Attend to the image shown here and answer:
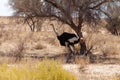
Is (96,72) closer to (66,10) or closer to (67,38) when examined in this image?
(67,38)

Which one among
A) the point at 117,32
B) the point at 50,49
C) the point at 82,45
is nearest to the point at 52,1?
the point at 82,45

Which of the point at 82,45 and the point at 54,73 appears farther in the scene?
the point at 82,45

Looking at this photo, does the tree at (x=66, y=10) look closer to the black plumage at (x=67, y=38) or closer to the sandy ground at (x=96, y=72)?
the black plumage at (x=67, y=38)

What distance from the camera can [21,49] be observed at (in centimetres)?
2378

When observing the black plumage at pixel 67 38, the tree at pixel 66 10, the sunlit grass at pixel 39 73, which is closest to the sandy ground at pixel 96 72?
the sunlit grass at pixel 39 73

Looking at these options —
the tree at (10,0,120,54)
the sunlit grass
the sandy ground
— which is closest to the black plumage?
the tree at (10,0,120,54)

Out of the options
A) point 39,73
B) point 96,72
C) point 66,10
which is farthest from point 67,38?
point 39,73

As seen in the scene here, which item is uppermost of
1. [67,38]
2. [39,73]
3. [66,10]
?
[39,73]

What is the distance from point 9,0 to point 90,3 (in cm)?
546

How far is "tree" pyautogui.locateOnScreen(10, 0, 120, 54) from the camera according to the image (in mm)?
21906

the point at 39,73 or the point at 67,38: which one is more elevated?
the point at 39,73

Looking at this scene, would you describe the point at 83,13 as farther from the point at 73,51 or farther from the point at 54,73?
the point at 54,73

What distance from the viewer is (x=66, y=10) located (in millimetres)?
21797

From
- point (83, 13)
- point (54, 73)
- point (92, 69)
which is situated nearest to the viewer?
point (54, 73)
